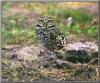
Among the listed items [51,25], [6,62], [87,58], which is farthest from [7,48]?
[87,58]

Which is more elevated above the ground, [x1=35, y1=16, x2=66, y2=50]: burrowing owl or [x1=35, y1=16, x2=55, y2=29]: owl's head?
[x1=35, y1=16, x2=55, y2=29]: owl's head

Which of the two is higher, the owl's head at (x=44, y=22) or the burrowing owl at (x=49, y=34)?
the owl's head at (x=44, y=22)

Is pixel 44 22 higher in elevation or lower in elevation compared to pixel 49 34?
higher

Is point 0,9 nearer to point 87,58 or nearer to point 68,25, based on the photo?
point 68,25

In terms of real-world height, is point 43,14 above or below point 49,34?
above
